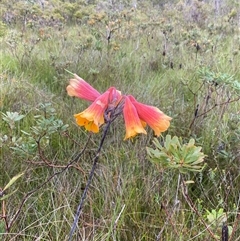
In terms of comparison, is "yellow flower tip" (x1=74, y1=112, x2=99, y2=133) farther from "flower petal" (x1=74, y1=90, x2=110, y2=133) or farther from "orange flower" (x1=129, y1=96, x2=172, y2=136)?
"orange flower" (x1=129, y1=96, x2=172, y2=136)

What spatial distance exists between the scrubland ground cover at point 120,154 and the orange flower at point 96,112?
0.50 ft

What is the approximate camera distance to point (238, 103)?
7.96ft

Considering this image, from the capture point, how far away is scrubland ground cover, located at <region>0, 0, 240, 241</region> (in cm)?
124

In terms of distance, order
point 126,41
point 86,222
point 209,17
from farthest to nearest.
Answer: point 209,17
point 126,41
point 86,222

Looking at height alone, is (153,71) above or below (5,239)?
below

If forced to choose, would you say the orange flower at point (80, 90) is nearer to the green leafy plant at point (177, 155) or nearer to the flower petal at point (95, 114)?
the flower petal at point (95, 114)

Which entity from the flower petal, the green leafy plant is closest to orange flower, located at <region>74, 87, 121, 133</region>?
the flower petal

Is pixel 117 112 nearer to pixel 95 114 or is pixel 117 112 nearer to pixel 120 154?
pixel 95 114

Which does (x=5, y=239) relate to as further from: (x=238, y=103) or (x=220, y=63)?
(x=220, y=63)

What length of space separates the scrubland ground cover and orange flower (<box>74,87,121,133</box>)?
152 millimetres

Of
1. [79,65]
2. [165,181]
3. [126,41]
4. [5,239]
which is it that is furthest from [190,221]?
[126,41]

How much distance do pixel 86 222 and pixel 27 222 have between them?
0.76 feet

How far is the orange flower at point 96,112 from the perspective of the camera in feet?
2.69

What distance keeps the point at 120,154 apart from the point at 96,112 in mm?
884
